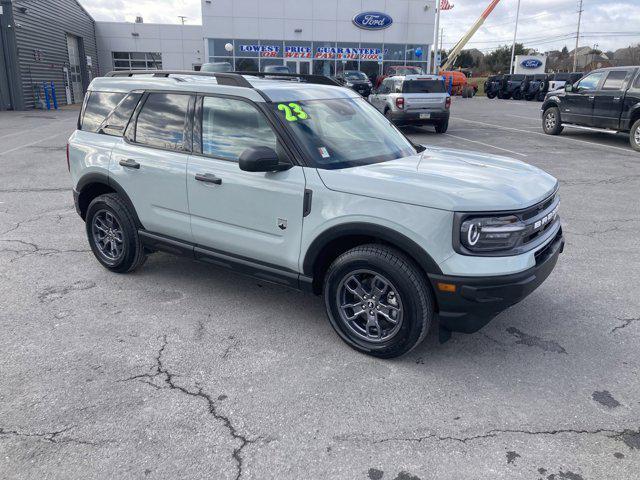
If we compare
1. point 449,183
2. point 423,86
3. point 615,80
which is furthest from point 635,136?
point 449,183

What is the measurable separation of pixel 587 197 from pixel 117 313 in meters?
7.15

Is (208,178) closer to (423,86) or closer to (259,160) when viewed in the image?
(259,160)

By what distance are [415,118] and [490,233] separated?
499 inches

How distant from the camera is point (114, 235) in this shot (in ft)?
16.1

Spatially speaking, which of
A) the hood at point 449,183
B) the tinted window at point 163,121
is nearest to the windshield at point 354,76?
the tinted window at point 163,121

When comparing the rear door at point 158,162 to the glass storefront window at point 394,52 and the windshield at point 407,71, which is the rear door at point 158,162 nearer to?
the windshield at point 407,71

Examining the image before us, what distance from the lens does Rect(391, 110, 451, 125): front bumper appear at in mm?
14969

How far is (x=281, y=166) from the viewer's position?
3588 mm

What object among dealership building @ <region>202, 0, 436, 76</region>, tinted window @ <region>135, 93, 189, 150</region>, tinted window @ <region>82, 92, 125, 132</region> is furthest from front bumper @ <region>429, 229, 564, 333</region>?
dealership building @ <region>202, 0, 436, 76</region>

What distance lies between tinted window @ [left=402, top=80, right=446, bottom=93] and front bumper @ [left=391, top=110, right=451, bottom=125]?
0.67 m

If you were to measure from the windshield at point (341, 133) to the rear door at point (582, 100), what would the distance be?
11.2 metres

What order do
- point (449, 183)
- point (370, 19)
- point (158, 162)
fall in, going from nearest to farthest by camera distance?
point (449, 183), point (158, 162), point (370, 19)

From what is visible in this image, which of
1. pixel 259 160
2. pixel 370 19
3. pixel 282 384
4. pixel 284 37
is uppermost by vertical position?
pixel 370 19

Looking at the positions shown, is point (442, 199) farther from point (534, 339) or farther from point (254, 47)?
point (254, 47)
